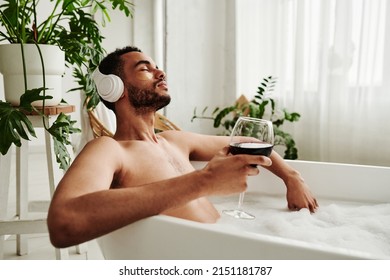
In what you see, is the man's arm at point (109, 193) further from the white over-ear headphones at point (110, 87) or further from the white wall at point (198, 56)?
the white wall at point (198, 56)

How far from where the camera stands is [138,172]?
122cm

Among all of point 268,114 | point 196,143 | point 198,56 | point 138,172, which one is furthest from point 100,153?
point 198,56

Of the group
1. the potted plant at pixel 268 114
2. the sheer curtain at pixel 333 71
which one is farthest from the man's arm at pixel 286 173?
the sheer curtain at pixel 333 71

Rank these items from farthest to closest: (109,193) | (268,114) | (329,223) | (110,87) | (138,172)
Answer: (268,114) < (329,223) < (110,87) < (138,172) < (109,193)

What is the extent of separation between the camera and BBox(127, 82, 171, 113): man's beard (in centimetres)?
134

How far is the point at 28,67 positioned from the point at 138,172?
67 cm

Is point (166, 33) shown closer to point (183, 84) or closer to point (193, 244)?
point (183, 84)

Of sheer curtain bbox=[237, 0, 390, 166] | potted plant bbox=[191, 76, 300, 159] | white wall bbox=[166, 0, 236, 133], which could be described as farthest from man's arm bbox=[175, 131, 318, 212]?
white wall bbox=[166, 0, 236, 133]

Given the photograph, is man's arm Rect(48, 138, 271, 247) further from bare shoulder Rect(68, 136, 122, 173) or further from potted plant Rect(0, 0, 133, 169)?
potted plant Rect(0, 0, 133, 169)

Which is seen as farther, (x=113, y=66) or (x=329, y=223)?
(x=329, y=223)

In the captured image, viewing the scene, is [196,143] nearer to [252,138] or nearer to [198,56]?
[252,138]

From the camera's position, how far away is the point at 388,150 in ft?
8.14

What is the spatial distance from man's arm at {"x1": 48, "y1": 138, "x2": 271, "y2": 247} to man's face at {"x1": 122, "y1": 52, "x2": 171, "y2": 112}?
29cm

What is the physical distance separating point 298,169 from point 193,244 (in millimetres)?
976
